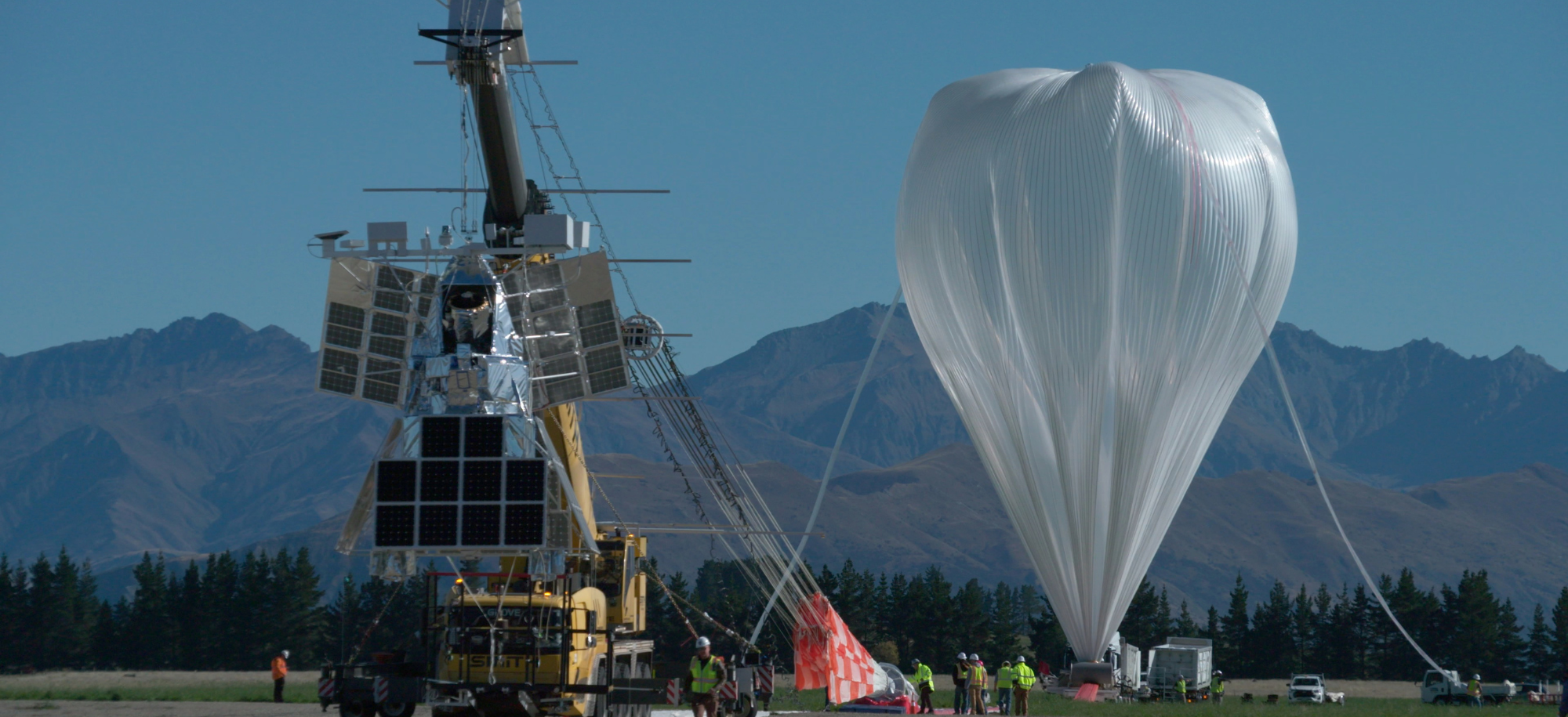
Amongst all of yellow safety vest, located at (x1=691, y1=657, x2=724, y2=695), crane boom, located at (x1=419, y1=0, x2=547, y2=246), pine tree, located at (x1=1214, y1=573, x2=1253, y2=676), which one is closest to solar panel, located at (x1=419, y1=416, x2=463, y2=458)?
yellow safety vest, located at (x1=691, y1=657, x2=724, y2=695)

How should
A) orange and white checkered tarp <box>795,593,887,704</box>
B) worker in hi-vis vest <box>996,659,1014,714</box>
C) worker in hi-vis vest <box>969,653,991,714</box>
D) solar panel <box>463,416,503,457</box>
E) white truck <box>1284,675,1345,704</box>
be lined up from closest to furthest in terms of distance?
solar panel <box>463,416,503,457</box>, worker in hi-vis vest <box>996,659,1014,714</box>, worker in hi-vis vest <box>969,653,991,714</box>, orange and white checkered tarp <box>795,593,887,704</box>, white truck <box>1284,675,1345,704</box>

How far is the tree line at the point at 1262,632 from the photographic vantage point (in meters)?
98.3

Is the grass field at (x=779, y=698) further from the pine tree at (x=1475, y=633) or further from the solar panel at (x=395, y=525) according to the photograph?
the pine tree at (x=1475, y=633)

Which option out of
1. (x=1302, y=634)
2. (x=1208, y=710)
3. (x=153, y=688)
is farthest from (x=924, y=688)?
(x=1302, y=634)

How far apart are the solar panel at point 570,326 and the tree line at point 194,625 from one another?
5985 centimetres

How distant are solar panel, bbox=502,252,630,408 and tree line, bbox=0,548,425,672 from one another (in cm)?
5985

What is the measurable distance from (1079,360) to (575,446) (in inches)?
564

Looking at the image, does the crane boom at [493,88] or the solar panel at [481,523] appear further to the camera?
the crane boom at [493,88]

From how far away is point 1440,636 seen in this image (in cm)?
10338

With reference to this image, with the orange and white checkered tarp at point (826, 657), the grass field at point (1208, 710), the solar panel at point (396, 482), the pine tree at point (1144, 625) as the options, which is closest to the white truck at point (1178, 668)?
the grass field at point (1208, 710)

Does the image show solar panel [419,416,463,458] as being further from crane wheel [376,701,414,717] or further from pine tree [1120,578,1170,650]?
pine tree [1120,578,1170,650]

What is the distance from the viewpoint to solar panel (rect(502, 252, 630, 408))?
3066 cm

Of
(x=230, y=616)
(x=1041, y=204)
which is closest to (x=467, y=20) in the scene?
(x=1041, y=204)

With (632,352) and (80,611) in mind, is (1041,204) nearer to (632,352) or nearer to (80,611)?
(632,352)
